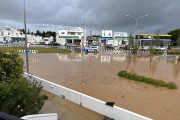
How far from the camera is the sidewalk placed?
5.08 meters

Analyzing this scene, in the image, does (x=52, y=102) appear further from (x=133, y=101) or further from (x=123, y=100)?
(x=133, y=101)

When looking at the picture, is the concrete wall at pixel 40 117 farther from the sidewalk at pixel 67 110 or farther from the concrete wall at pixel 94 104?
the concrete wall at pixel 94 104

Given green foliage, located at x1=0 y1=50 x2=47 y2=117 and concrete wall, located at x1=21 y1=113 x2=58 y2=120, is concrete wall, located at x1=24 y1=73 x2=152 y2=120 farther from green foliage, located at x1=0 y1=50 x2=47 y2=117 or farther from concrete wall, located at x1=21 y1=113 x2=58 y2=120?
concrete wall, located at x1=21 y1=113 x2=58 y2=120

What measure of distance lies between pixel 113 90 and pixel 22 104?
5.58m

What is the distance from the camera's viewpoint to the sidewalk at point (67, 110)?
5082mm

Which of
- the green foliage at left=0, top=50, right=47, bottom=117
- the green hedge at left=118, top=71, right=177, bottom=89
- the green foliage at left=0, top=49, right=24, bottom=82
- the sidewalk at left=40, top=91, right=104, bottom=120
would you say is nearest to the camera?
the green foliage at left=0, top=50, right=47, bottom=117

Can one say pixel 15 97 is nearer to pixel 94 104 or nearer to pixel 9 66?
pixel 9 66

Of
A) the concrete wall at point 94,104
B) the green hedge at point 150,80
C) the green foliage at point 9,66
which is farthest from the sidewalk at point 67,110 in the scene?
the green hedge at point 150,80

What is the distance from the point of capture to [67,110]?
554 cm

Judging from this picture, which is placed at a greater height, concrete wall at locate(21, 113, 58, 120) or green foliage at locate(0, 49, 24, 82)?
green foliage at locate(0, 49, 24, 82)

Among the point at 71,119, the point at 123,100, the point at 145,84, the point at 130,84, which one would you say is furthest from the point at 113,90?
the point at 71,119

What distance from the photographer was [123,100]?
674 cm

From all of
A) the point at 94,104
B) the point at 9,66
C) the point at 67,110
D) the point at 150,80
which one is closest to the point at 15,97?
the point at 9,66

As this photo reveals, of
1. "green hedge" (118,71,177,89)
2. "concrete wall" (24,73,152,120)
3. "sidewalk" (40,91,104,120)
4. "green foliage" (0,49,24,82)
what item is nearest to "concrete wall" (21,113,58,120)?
"sidewalk" (40,91,104,120)
